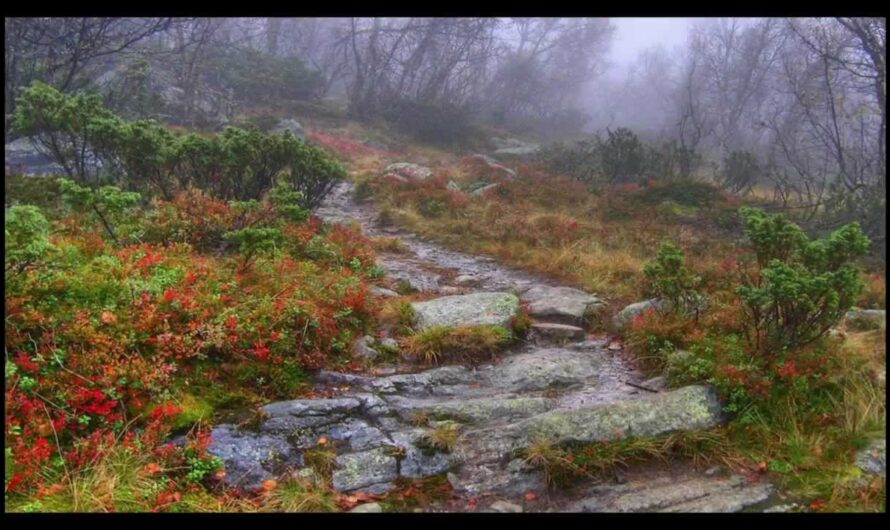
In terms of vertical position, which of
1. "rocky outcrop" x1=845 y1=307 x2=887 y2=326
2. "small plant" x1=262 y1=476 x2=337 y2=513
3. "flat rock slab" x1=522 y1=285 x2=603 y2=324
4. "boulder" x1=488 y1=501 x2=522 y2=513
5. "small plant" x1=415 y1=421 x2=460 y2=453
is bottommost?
"small plant" x1=262 y1=476 x2=337 y2=513

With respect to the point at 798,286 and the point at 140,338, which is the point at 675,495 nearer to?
the point at 798,286

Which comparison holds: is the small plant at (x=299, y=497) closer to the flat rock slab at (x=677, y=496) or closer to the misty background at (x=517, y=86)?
the flat rock slab at (x=677, y=496)

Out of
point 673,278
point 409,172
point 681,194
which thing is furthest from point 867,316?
point 409,172

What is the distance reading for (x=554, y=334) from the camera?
714 cm

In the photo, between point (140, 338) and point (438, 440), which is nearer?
point (438, 440)

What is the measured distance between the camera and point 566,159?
71.1 feet

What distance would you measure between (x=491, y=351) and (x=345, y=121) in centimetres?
2225

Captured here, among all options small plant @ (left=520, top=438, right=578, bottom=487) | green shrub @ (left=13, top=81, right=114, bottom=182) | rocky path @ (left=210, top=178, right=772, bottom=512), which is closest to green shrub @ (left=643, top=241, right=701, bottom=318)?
rocky path @ (left=210, top=178, right=772, bottom=512)

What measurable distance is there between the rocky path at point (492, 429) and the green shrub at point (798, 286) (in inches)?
41.3

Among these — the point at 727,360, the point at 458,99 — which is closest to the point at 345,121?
the point at 458,99

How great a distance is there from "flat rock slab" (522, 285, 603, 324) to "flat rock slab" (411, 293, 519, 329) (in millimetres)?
426

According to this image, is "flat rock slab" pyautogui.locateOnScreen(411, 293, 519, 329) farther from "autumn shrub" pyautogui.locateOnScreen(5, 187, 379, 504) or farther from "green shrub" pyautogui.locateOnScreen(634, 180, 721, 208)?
"green shrub" pyautogui.locateOnScreen(634, 180, 721, 208)

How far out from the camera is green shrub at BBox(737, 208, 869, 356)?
5281 millimetres

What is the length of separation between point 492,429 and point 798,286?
9.75 feet
